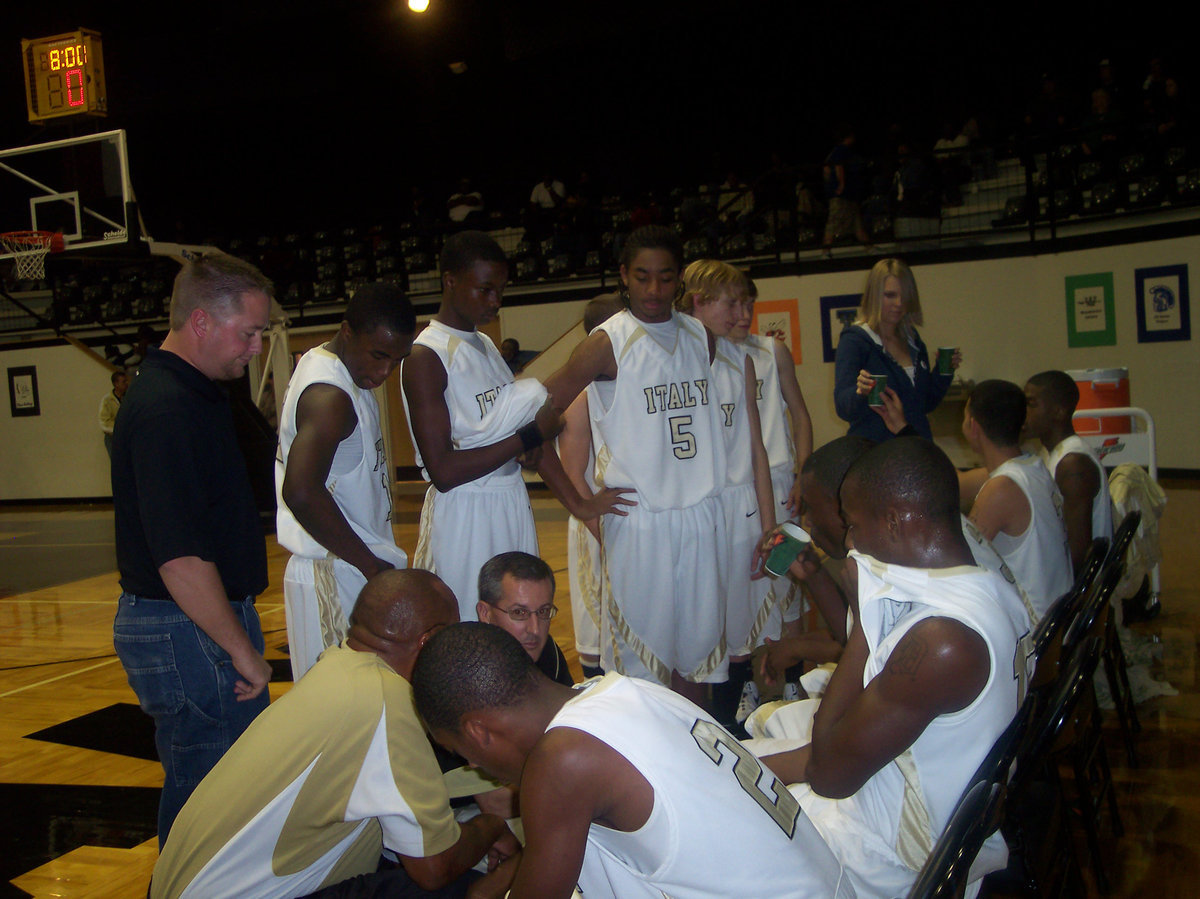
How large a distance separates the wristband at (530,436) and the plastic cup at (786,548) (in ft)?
2.65

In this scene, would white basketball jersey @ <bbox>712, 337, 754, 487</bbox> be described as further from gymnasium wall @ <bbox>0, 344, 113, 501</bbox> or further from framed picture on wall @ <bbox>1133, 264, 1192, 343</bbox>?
gymnasium wall @ <bbox>0, 344, 113, 501</bbox>

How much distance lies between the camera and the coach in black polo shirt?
2049 mm

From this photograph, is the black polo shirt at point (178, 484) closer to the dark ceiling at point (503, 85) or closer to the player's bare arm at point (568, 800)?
the player's bare arm at point (568, 800)

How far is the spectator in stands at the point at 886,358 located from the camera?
12.6ft

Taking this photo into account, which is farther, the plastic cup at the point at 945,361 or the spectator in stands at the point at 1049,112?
the spectator in stands at the point at 1049,112

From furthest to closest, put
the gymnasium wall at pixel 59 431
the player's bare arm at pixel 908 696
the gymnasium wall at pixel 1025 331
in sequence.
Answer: the gymnasium wall at pixel 59 431
the gymnasium wall at pixel 1025 331
the player's bare arm at pixel 908 696

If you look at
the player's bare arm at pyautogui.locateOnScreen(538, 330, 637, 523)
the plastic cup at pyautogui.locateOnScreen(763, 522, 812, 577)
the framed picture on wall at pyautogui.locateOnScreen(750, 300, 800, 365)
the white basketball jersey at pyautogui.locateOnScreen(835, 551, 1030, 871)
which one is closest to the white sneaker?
the player's bare arm at pyautogui.locateOnScreen(538, 330, 637, 523)

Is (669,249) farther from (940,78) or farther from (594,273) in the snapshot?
(940,78)

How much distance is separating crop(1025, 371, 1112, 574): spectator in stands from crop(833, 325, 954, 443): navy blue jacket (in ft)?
1.32

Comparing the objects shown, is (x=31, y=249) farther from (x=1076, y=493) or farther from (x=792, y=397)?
(x=1076, y=493)

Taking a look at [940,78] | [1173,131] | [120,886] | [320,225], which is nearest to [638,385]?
[120,886]

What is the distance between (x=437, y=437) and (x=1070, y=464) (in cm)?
223

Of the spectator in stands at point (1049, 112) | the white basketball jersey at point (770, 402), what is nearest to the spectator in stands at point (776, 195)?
the spectator in stands at point (1049, 112)

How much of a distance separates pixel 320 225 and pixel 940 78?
438 inches
